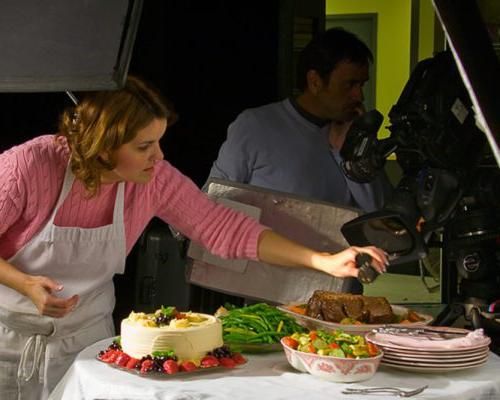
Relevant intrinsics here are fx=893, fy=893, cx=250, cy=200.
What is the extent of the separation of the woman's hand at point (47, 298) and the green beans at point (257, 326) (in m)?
0.35

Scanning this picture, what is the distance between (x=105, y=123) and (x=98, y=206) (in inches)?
9.8

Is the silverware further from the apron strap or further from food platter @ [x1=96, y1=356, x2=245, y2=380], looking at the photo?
the apron strap

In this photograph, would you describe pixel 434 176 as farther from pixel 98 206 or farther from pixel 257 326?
pixel 98 206

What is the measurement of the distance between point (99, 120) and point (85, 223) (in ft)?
0.94

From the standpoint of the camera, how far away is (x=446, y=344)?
182cm

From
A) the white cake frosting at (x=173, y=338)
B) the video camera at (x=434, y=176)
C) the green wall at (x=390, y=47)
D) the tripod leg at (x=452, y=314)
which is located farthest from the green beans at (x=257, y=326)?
the green wall at (x=390, y=47)

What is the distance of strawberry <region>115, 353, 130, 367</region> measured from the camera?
182 centimetres

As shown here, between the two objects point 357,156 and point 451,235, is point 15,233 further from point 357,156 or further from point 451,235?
point 451,235

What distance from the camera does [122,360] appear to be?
183 centimetres

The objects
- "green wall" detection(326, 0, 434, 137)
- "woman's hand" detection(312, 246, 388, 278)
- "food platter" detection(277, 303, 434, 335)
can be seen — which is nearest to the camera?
"food platter" detection(277, 303, 434, 335)

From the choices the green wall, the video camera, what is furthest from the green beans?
the green wall

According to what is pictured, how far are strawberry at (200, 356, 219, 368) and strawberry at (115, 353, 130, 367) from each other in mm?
156

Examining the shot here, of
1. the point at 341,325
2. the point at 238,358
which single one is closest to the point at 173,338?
the point at 238,358

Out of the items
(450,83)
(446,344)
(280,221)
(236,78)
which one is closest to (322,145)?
(280,221)
